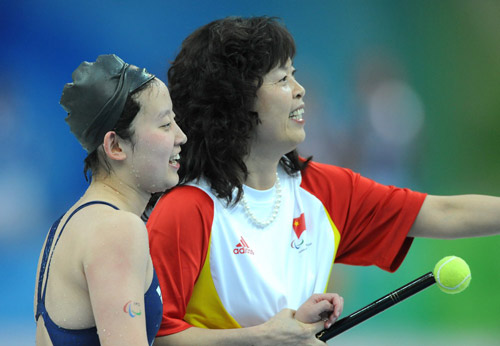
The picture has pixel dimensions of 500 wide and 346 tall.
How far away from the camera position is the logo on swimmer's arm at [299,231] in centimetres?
185

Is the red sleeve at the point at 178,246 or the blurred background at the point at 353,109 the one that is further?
the blurred background at the point at 353,109

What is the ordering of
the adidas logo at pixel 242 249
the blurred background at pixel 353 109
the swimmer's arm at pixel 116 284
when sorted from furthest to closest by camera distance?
the blurred background at pixel 353 109 → the adidas logo at pixel 242 249 → the swimmer's arm at pixel 116 284

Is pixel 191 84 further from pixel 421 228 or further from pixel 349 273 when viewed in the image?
pixel 349 273

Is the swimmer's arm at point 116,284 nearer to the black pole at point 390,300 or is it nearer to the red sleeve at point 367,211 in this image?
the black pole at point 390,300

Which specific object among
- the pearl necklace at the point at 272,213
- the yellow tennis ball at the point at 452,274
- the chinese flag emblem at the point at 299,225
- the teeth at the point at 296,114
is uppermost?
the teeth at the point at 296,114

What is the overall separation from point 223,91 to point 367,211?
1.78ft

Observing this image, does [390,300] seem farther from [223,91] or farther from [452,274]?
[223,91]

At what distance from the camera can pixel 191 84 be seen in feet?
5.92

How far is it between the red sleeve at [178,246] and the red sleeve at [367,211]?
38 cm

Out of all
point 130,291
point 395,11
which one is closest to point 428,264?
point 395,11

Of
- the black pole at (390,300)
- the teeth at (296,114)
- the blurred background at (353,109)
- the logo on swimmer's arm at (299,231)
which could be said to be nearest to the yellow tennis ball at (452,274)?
the black pole at (390,300)

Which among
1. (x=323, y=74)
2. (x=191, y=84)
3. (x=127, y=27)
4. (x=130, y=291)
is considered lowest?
(x=130, y=291)

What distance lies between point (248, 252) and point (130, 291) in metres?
0.66

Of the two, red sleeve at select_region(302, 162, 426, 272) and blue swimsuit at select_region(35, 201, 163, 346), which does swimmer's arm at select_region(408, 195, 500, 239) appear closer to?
red sleeve at select_region(302, 162, 426, 272)
